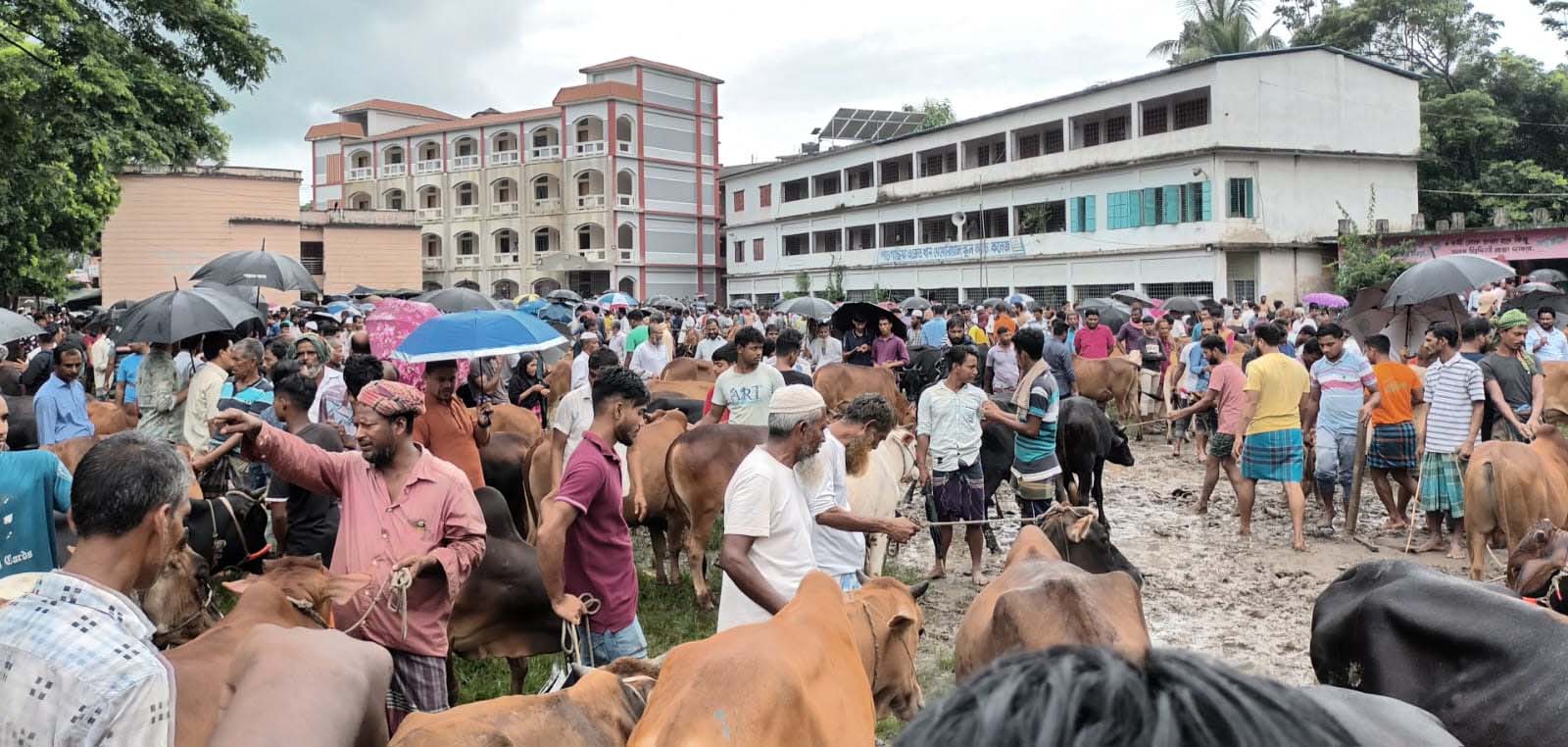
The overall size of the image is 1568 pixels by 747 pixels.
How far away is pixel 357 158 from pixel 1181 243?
46148mm

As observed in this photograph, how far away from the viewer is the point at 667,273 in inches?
2192

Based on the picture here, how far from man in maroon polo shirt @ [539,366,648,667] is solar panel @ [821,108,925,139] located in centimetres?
4603

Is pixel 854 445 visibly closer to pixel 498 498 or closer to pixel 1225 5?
pixel 498 498

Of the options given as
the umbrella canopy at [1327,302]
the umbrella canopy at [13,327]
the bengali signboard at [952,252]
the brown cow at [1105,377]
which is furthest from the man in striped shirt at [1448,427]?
the bengali signboard at [952,252]

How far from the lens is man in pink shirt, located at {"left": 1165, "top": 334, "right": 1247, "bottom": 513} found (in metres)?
9.90

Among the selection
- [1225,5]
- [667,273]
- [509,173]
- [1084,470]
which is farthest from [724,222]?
[1084,470]

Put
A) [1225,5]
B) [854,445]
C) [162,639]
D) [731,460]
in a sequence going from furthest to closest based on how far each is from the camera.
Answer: [1225,5]
[731,460]
[854,445]
[162,639]

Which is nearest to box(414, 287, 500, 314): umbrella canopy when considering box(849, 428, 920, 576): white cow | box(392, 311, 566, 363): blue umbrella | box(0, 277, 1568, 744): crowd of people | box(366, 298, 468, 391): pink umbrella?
box(0, 277, 1568, 744): crowd of people

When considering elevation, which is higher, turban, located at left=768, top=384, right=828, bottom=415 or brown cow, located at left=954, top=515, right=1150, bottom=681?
turban, located at left=768, top=384, right=828, bottom=415

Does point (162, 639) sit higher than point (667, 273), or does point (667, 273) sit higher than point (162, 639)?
point (667, 273)

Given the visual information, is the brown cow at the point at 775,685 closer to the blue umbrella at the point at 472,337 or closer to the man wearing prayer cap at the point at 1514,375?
the blue umbrella at the point at 472,337

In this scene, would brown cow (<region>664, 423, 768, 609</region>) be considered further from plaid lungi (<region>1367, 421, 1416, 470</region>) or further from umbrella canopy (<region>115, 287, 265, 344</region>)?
plaid lungi (<region>1367, 421, 1416, 470</region>)

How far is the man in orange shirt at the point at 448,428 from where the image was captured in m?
5.81

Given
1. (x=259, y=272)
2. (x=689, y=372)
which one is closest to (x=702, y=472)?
(x=689, y=372)
